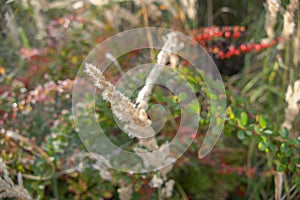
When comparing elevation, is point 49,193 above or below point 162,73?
below

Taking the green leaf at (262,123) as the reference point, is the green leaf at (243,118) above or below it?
above

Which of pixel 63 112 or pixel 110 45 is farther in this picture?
pixel 110 45

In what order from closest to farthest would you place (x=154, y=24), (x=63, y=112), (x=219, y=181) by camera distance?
(x=63, y=112), (x=219, y=181), (x=154, y=24)

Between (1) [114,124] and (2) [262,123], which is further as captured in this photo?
(1) [114,124]

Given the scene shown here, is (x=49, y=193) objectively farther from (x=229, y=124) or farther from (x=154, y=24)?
(x=154, y=24)

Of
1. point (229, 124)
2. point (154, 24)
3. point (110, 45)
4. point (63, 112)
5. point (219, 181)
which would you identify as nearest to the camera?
point (229, 124)

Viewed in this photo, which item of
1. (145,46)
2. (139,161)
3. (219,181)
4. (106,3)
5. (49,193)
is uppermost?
(106,3)

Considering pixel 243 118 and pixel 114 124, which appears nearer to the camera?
pixel 243 118

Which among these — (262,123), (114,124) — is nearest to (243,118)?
(262,123)

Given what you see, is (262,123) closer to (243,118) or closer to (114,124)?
(243,118)

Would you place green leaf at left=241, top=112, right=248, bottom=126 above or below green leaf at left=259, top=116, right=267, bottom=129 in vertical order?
above

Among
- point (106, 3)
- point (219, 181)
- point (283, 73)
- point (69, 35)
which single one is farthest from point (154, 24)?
point (219, 181)
